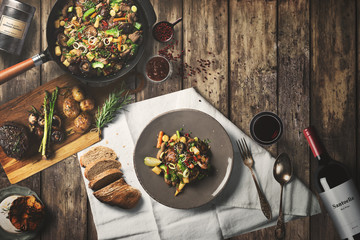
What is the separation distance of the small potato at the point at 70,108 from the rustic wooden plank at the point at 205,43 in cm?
72

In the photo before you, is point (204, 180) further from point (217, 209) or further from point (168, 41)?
point (168, 41)

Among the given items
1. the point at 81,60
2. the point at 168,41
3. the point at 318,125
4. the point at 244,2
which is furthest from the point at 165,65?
the point at 318,125

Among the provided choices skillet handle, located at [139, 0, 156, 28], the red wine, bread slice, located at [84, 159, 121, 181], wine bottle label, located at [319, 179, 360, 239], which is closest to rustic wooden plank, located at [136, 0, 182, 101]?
skillet handle, located at [139, 0, 156, 28]

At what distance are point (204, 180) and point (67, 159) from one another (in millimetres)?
905

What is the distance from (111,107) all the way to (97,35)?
45 centimetres

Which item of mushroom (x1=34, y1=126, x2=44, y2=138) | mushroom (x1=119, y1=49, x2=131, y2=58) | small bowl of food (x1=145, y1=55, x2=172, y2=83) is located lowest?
mushroom (x1=34, y1=126, x2=44, y2=138)

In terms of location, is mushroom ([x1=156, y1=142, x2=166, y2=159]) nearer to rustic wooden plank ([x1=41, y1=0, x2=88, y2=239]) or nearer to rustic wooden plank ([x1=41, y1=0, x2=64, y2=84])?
rustic wooden plank ([x1=41, y1=0, x2=88, y2=239])

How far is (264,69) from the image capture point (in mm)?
1972

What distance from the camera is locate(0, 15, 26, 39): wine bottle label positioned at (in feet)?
5.89

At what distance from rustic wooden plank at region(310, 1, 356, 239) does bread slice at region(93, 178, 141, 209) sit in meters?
1.27

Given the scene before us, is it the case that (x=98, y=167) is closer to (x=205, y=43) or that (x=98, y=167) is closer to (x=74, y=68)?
(x=74, y=68)

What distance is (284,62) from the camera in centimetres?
197

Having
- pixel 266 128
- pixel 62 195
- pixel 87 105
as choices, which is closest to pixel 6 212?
pixel 62 195

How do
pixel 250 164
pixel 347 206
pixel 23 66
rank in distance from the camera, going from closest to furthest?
pixel 347 206 → pixel 23 66 → pixel 250 164
